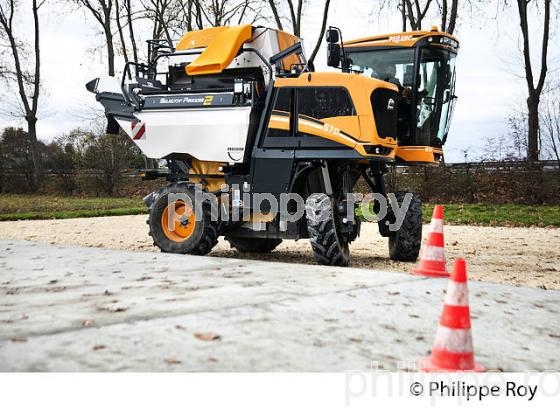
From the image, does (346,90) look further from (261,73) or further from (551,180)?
(551,180)

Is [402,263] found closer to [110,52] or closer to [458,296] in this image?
[458,296]

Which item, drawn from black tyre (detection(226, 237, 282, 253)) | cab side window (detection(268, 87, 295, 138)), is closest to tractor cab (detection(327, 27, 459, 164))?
cab side window (detection(268, 87, 295, 138))

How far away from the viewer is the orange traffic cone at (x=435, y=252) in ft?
24.1

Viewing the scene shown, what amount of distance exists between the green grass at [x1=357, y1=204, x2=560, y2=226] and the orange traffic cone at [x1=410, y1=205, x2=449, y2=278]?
975cm

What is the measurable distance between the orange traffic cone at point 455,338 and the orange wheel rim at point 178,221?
648cm

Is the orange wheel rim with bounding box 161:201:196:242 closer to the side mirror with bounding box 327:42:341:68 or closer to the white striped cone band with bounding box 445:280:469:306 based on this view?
the side mirror with bounding box 327:42:341:68

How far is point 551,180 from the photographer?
21.6m

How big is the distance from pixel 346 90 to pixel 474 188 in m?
14.6

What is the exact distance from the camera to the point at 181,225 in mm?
10477

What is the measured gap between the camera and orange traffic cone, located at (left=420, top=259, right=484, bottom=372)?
4.12 m

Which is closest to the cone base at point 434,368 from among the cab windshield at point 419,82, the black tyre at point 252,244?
the cab windshield at point 419,82

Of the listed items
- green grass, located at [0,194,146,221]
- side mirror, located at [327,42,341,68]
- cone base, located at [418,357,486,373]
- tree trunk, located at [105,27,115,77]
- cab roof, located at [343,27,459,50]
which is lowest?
cone base, located at [418,357,486,373]

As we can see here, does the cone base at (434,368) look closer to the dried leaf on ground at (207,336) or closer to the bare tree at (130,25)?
the dried leaf on ground at (207,336)

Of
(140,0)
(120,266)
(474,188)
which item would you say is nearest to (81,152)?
(140,0)
